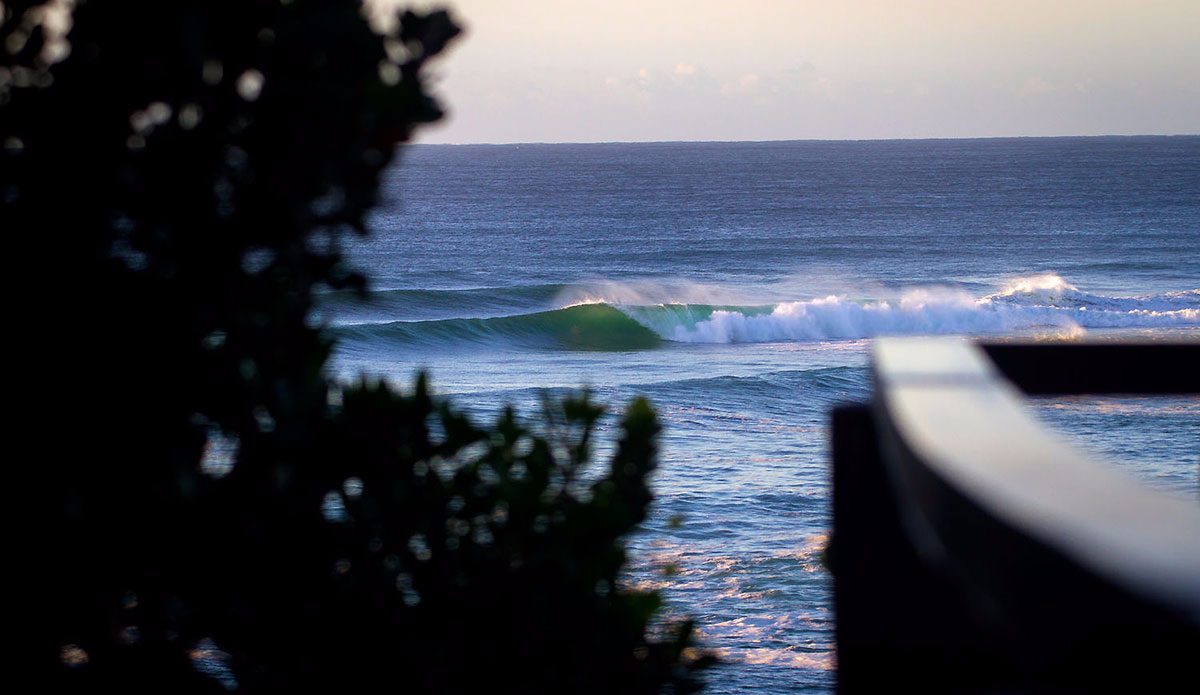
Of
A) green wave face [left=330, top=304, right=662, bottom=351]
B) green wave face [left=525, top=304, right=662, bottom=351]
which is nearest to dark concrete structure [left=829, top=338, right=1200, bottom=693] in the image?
green wave face [left=330, top=304, right=662, bottom=351]

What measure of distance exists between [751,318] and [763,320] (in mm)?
322

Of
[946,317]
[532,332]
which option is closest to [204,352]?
[532,332]

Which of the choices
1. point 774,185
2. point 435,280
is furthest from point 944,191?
point 435,280

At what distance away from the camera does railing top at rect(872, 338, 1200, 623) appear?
0.48 m

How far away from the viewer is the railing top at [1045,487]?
48 cm

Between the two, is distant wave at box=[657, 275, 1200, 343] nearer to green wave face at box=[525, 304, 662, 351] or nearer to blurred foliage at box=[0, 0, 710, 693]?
green wave face at box=[525, 304, 662, 351]

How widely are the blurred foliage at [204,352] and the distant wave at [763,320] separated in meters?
23.4

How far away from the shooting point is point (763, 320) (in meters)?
Result: 28.8

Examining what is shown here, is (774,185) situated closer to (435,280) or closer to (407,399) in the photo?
(435,280)

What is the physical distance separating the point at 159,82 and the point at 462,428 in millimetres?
862

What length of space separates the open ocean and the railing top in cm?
44

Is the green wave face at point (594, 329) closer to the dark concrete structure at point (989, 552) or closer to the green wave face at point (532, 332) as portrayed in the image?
the green wave face at point (532, 332)

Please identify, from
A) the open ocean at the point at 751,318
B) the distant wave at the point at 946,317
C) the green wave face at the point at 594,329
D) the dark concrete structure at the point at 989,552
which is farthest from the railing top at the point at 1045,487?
the distant wave at the point at 946,317

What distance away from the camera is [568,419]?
239cm
